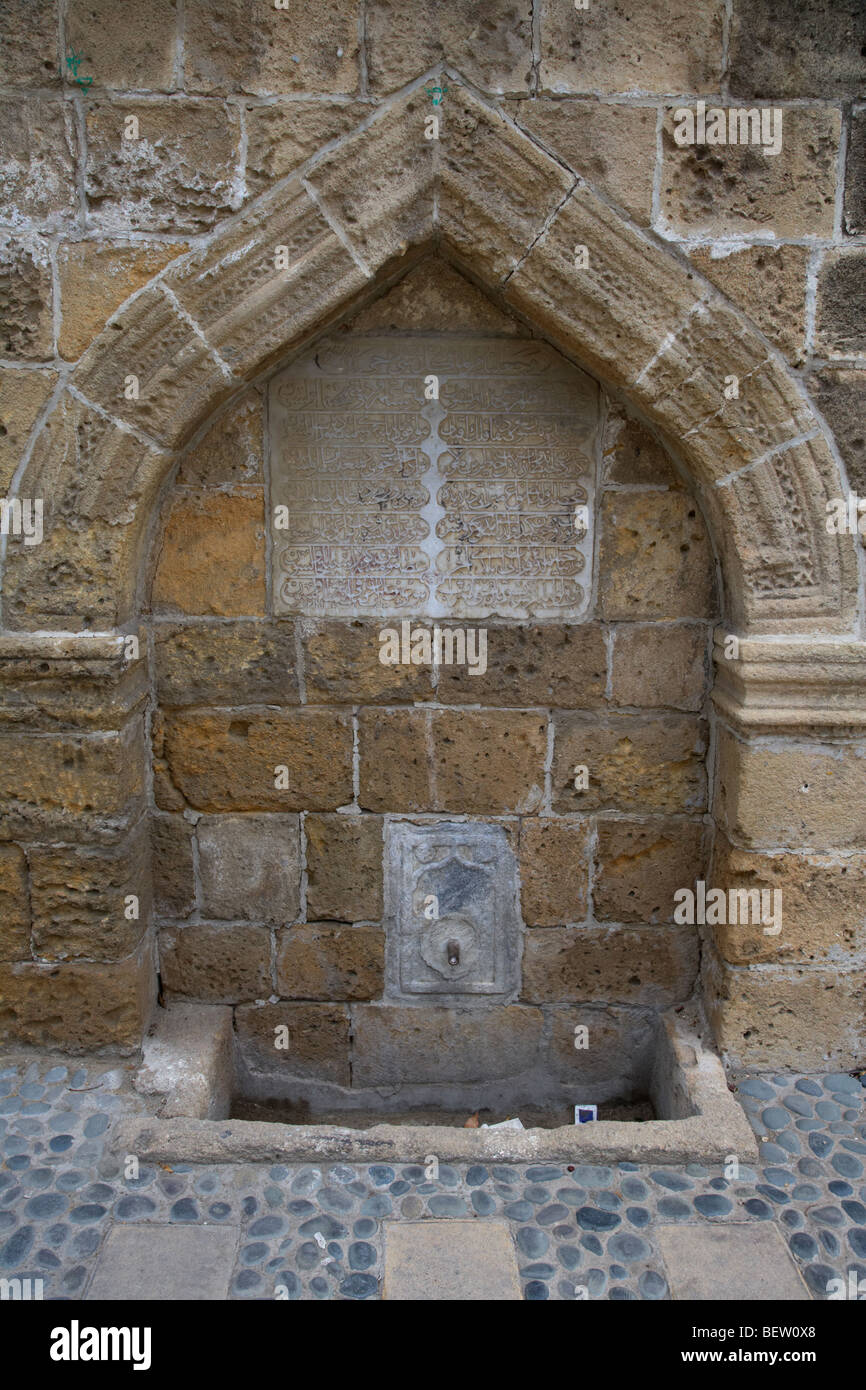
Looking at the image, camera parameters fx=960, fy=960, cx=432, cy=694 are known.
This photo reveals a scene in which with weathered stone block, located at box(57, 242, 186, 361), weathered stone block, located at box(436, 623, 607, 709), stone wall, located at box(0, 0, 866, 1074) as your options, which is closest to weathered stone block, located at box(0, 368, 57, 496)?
stone wall, located at box(0, 0, 866, 1074)

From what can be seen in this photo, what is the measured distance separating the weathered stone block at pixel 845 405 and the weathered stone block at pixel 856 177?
0.40 meters

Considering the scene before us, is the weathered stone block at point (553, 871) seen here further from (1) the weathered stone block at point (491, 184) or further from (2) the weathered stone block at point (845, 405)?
(1) the weathered stone block at point (491, 184)

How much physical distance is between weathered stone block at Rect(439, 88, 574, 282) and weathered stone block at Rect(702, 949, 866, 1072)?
7.81ft

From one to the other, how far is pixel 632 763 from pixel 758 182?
5.98ft

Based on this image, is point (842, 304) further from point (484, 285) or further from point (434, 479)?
point (434, 479)

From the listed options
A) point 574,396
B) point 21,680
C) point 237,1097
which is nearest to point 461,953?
point 237,1097

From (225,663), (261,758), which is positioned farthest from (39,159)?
(261,758)

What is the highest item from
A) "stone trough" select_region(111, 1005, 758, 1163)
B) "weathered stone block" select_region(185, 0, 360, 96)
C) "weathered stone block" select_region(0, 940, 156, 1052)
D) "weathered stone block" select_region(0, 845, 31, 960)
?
"weathered stone block" select_region(185, 0, 360, 96)

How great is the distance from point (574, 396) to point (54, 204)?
5.42 ft

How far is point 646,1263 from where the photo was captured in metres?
2.47

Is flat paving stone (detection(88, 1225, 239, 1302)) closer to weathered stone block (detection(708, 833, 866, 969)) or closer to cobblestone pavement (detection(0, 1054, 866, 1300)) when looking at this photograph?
cobblestone pavement (detection(0, 1054, 866, 1300))

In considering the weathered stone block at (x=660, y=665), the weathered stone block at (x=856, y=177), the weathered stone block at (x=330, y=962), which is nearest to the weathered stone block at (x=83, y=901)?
the weathered stone block at (x=330, y=962)

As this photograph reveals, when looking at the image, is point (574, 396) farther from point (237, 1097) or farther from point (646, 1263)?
point (237, 1097)

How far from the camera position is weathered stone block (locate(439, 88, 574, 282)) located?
271 cm
